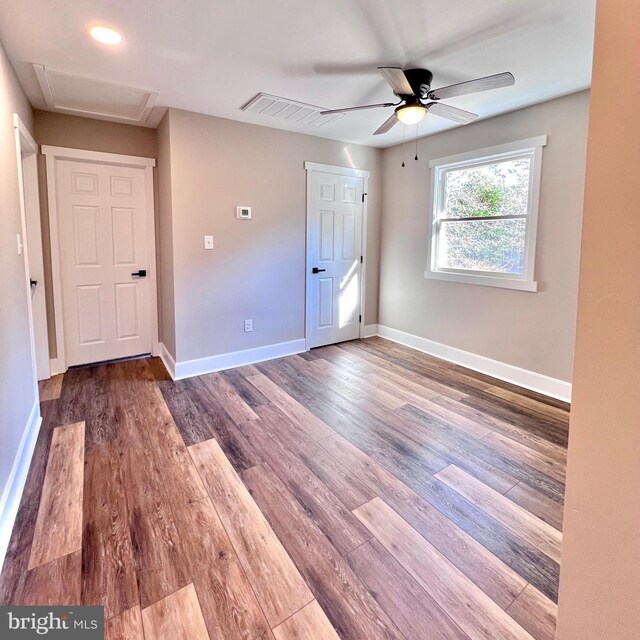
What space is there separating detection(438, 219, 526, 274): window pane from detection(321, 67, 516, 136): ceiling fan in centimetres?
113

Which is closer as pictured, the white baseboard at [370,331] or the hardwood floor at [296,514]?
the hardwood floor at [296,514]

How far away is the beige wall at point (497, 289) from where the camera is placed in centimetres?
308

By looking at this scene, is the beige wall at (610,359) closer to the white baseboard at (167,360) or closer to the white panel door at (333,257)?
the white baseboard at (167,360)

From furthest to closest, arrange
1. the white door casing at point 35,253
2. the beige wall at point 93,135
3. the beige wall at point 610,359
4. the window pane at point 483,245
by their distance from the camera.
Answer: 1. the window pane at point 483,245
2. the beige wall at point 93,135
3. the white door casing at point 35,253
4. the beige wall at point 610,359

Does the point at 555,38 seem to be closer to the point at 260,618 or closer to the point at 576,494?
the point at 576,494

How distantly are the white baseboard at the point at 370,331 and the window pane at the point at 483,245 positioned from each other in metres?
1.30

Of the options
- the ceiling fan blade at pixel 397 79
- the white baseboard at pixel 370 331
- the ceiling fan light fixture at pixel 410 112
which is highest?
the ceiling fan blade at pixel 397 79

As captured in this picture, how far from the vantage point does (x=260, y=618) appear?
1.35 m

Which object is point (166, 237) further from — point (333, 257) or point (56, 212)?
point (333, 257)

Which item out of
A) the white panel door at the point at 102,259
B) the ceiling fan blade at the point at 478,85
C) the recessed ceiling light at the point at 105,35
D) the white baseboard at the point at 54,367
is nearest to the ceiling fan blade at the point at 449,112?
the ceiling fan blade at the point at 478,85

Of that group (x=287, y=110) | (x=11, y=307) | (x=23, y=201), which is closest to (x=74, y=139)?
(x=23, y=201)

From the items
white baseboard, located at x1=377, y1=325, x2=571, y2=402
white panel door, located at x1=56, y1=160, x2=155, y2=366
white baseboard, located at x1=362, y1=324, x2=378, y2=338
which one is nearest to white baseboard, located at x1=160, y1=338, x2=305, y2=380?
white panel door, located at x1=56, y1=160, x2=155, y2=366

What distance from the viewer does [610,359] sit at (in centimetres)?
81

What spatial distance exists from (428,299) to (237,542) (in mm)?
3404
